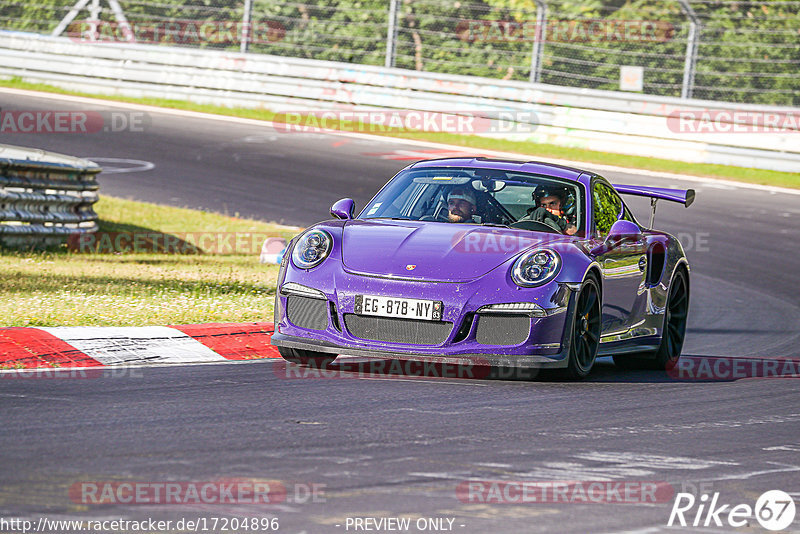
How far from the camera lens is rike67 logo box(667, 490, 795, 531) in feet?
14.2

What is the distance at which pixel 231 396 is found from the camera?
6.21 m

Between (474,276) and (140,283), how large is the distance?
14.8 ft

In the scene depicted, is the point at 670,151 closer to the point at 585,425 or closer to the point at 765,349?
the point at 765,349

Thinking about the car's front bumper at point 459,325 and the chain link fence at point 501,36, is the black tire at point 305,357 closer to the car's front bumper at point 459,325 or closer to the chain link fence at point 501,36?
the car's front bumper at point 459,325

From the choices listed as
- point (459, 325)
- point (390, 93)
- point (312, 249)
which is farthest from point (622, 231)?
point (390, 93)

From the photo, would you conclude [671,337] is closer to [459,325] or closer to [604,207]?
[604,207]

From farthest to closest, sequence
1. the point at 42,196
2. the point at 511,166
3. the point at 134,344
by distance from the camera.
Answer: the point at 42,196, the point at 511,166, the point at 134,344

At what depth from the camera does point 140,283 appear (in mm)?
10750

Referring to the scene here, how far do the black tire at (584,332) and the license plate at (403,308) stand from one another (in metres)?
0.78

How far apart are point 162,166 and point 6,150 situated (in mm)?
6040

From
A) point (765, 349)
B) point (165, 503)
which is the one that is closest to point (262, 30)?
point (765, 349)

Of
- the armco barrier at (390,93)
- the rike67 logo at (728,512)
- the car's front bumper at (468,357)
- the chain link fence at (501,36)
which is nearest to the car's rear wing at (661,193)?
the car's front bumper at (468,357)

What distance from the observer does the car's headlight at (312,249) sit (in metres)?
7.30

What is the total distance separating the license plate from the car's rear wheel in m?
0.79
